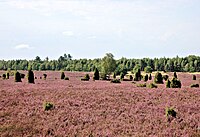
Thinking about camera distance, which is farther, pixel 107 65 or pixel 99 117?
pixel 107 65

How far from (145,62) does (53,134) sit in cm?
17329

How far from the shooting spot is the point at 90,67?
609 ft

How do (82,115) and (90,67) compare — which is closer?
(82,115)

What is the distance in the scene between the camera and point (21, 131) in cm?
1934

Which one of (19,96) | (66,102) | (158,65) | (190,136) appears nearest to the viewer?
(190,136)

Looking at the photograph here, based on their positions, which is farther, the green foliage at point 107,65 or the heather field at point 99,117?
the green foliage at point 107,65

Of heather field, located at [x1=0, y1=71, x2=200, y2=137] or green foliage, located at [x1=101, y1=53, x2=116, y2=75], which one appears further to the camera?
green foliage, located at [x1=101, y1=53, x2=116, y2=75]

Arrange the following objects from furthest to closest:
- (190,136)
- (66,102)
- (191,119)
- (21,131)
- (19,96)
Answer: (19,96) < (66,102) < (191,119) < (21,131) < (190,136)

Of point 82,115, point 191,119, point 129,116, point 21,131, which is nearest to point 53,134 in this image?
point 21,131

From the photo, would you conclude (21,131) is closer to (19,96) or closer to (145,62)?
(19,96)

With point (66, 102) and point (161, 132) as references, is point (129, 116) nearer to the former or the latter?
point (161, 132)

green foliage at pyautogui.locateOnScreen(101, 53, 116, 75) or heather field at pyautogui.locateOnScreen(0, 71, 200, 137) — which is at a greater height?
green foliage at pyautogui.locateOnScreen(101, 53, 116, 75)

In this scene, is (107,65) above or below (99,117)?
above

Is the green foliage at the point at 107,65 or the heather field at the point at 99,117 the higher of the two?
the green foliage at the point at 107,65
